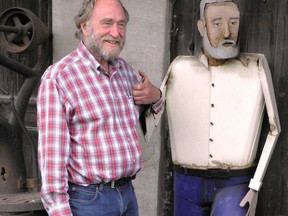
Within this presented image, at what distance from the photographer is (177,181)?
3039 mm

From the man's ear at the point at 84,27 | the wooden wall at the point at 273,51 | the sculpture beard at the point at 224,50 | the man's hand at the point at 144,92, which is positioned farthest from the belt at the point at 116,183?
the wooden wall at the point at 273,51

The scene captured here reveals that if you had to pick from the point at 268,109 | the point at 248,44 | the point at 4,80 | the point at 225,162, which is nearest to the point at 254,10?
the point at 248,44

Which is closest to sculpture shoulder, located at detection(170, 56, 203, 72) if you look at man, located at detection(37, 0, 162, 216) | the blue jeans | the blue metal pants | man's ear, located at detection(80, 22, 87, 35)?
the blue metal pants

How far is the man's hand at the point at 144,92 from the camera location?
2414 mm

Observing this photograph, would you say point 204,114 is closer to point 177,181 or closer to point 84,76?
point 177,181

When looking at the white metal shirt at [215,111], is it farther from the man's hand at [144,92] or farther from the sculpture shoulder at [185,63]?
the man's hand at [144,92]

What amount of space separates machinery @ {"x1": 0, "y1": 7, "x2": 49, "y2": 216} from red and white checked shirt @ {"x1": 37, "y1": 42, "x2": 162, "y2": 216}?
537 millimetres

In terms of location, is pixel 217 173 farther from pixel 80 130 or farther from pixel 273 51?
pixel 80 130

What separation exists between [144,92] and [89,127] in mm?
377

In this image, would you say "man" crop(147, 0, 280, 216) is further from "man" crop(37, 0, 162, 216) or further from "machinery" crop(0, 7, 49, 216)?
"machinery" crop(0, 7, 49, 216)

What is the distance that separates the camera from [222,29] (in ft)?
9.18

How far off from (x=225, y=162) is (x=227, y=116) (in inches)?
9.6

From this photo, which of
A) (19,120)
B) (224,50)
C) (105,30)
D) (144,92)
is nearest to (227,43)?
(224,50)

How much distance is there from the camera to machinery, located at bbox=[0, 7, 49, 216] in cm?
318
